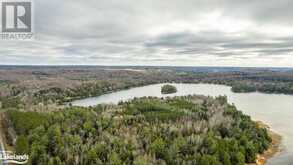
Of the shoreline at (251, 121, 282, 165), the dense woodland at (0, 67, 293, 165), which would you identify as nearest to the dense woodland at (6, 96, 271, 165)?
the dense woodland at (0, 67, 293, 165)

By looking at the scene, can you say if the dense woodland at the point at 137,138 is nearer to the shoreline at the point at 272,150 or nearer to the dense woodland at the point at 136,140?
the dense woodland at the point at 136,140

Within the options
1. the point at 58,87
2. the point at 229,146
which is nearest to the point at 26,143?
the point at 229,146

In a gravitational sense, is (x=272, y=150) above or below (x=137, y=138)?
below

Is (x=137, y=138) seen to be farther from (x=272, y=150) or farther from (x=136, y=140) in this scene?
(x=272, y=150)

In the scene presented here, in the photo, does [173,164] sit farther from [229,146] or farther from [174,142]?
[229,146]

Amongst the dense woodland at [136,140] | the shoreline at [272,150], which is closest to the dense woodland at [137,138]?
the dense woodland at [136,140]

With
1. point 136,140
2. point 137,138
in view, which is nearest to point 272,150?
point 137,138

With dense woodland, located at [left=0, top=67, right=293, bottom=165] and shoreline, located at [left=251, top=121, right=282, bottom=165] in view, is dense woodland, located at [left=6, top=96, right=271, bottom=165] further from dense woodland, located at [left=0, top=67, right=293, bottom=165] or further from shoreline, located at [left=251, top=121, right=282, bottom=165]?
shoreline, located at [left=251, top=121, right=282, bottom=165]

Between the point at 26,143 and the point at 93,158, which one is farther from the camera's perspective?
the point at 26,143
